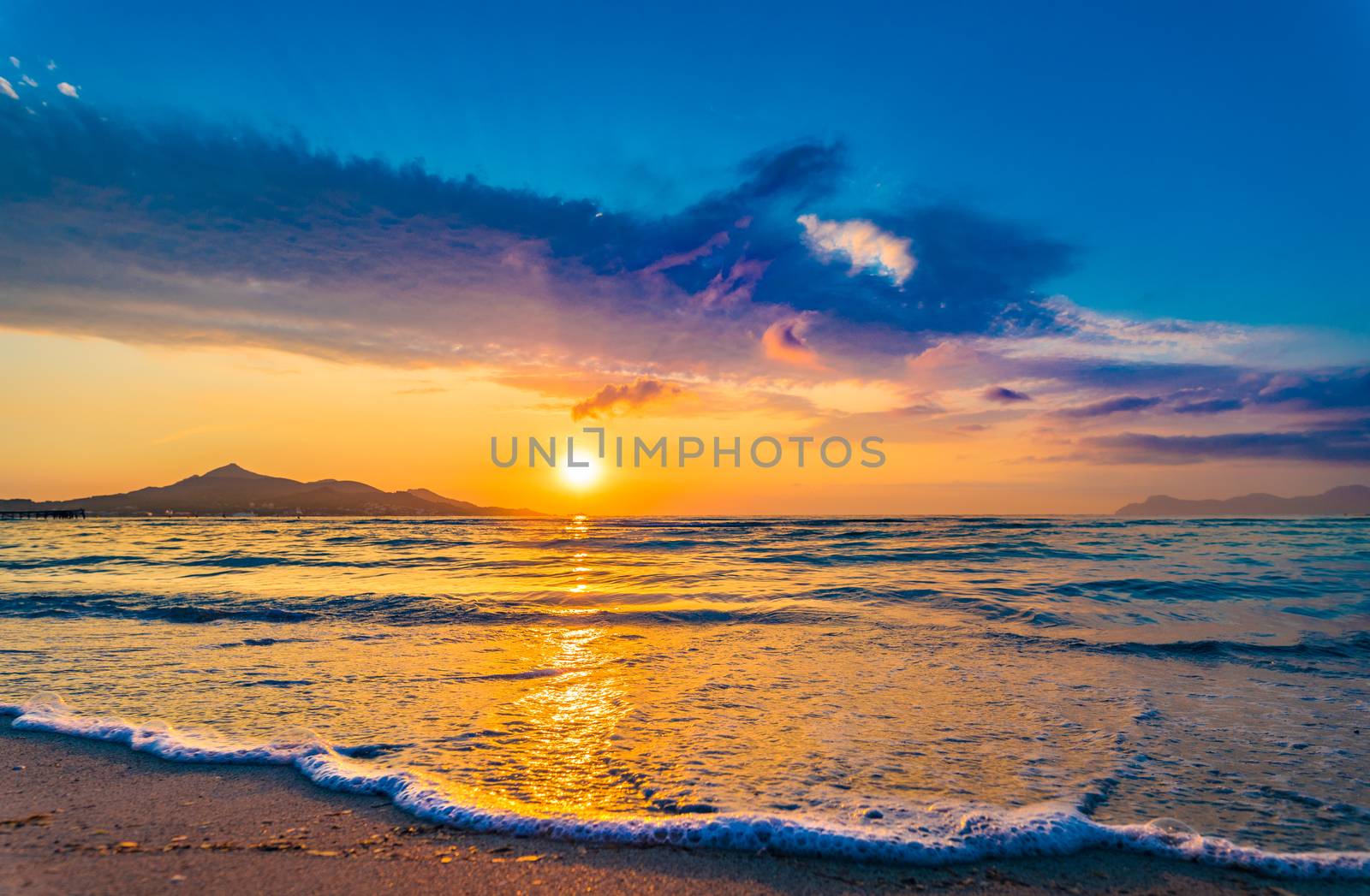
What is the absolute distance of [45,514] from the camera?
111 meters

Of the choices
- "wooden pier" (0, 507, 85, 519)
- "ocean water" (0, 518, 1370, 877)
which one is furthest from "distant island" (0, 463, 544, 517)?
"ocean water" (0, 518, 1370, 877)

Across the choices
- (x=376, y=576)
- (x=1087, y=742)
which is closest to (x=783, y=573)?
(x=376, y=576)

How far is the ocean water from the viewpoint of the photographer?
4062mm

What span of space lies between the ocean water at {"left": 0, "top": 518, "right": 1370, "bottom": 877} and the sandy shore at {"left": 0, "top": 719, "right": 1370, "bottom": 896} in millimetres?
154

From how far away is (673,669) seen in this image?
7859 millimetres

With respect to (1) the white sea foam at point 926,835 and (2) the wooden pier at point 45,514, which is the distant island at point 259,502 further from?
(1) the white sea foam at point 926,835

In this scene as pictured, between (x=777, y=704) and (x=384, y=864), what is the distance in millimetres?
3657

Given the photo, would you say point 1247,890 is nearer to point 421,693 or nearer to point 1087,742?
point 1087,742

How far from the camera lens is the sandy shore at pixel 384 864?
3373mm

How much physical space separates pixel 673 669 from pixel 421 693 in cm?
269

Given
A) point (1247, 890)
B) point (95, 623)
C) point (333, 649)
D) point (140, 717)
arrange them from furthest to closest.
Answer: point (95, 623) → point (333, 649) → point (140, 717) → point (1247, 890)

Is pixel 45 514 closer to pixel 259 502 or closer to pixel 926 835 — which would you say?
pixel 259 502

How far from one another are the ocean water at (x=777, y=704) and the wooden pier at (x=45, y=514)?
124 metres

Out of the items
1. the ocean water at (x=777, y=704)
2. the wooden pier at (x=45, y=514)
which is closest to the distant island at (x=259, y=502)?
the wooden pier at (x=45, y=514)
